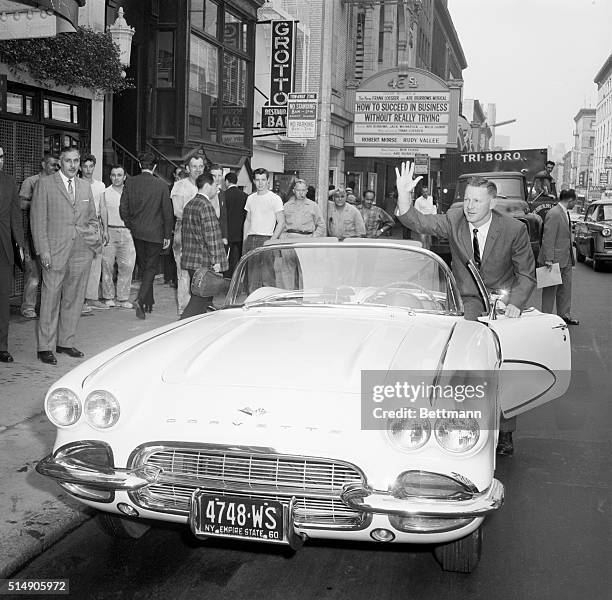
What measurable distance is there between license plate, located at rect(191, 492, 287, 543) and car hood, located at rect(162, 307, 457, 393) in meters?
0.50

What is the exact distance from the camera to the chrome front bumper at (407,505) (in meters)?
3.31

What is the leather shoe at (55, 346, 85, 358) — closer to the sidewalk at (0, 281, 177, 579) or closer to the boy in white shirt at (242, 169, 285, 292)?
the sidewalk at (0, 281, 177, 579)

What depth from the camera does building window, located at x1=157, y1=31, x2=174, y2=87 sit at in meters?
16.6

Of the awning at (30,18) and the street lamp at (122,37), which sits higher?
the street lamp at (122,37)

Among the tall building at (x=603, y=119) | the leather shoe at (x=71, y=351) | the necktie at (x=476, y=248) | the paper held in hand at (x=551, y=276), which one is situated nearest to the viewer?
the necktie at (x=476, y=248)

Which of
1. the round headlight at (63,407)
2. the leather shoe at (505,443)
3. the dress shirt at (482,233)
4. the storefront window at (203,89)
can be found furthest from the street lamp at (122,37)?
the round headlight at (63,407)

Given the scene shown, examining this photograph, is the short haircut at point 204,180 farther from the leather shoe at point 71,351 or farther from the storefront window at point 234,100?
the storefront window at point 234,100

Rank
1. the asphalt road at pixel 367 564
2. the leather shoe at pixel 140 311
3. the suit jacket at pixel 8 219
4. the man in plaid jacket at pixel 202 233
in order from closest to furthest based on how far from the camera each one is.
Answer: the asphalt road at pixel 367 564
the suit jacket at pixel 8 219
the man in plaid jacket at pixel 202 233
the leather shoe at pixel 140 311

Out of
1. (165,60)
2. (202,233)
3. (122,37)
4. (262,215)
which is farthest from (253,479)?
(165,60)

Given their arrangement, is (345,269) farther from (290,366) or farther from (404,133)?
(404,133)

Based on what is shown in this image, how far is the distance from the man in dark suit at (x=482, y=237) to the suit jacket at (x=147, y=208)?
5.38 m

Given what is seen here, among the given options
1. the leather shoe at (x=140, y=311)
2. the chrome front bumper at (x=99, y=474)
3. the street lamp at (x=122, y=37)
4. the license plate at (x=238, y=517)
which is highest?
the street lamp at (x=122, y=37)

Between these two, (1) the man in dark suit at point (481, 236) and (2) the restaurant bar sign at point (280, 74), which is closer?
(1) the man in dark suit at point (481, 236)

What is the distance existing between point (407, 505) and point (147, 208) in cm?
796
